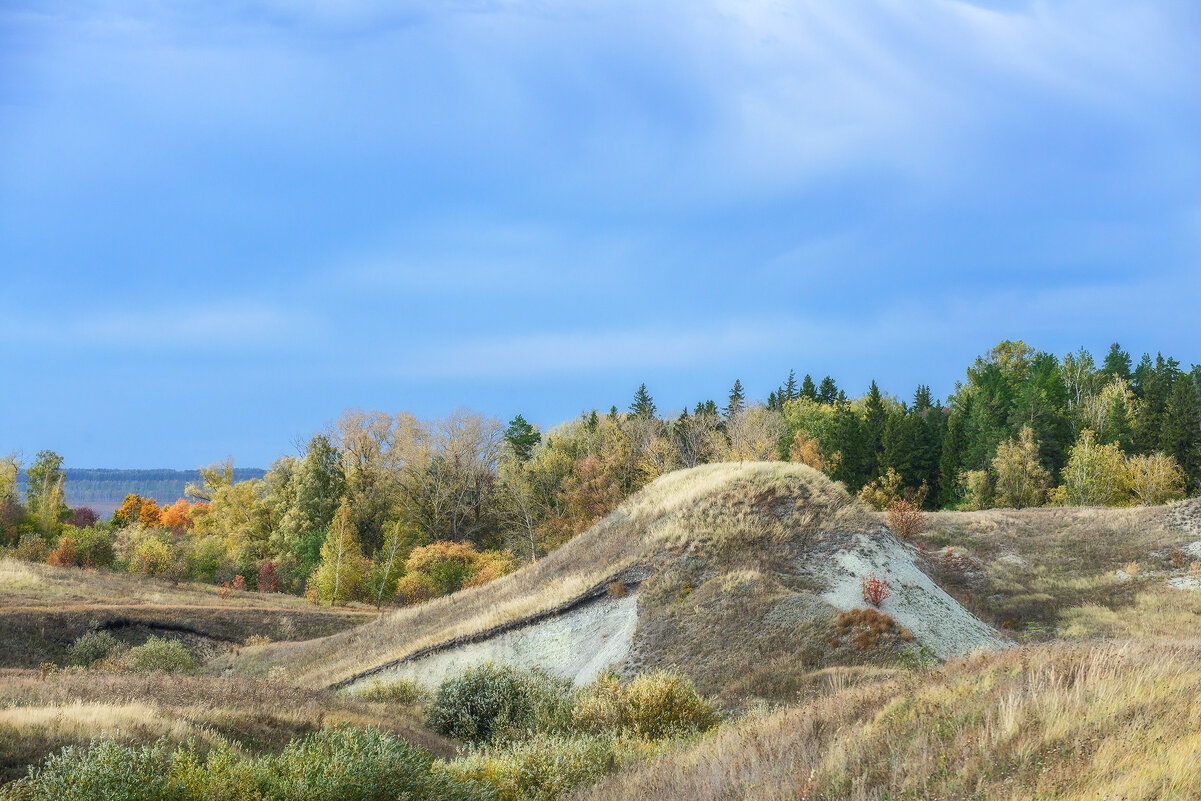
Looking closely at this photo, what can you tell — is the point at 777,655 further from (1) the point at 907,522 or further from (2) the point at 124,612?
(2) the point at 124,612

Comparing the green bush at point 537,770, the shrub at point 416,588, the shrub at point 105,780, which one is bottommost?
the shrub at point 416,588

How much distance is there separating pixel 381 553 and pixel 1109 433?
229 ft

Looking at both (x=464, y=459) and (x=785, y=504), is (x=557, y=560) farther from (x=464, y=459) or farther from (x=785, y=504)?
(x=464, y=459)

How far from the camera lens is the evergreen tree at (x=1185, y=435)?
6322 centimetres

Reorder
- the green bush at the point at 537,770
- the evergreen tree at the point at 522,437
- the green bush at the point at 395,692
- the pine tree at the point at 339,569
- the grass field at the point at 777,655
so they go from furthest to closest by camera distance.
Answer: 1. the evergreen tree at the point at 522,437
2. the pine tree at the point at 339,569
3. the green bush at the point at 395,692
4. the green bush at the point at 537,770
5. the grass field at the point at 777,655

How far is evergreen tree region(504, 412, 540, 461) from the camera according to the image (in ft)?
280

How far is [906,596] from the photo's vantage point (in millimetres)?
21672

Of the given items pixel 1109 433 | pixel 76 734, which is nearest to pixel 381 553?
pixel 76 734

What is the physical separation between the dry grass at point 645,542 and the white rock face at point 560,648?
686 millimetres

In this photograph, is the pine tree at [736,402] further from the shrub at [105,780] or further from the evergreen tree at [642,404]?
the shrub at [105,780]

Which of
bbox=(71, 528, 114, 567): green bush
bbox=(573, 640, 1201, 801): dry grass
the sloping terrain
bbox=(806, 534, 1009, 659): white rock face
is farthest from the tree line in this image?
bbox=(573, 640, 1201, 801): dry grass

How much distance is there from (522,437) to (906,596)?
67.9 meters

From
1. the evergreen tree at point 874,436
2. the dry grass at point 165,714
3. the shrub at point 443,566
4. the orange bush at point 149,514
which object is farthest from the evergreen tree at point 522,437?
the dry grass at point 165,714

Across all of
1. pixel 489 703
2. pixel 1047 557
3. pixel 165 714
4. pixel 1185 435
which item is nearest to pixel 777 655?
pixel 489 703
